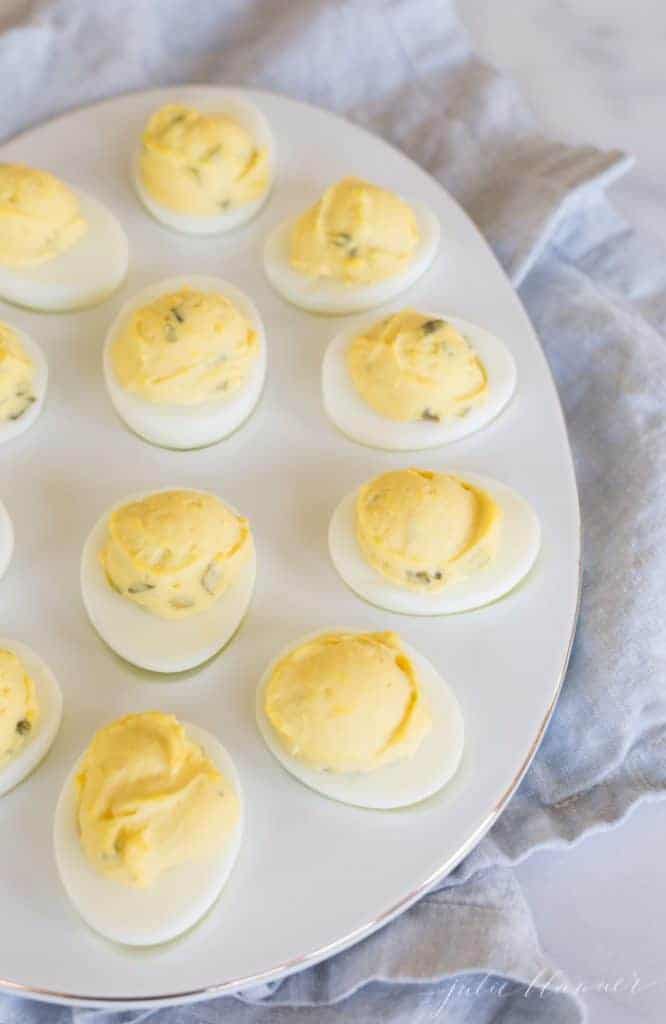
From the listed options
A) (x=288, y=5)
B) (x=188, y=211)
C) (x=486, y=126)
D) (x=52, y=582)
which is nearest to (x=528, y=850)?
(x=52, y=582)

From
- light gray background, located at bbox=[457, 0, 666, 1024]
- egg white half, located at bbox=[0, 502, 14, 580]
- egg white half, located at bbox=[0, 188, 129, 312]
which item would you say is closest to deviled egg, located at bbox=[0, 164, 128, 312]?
egg white half, located at bbox=[0, 188, 129, 312]

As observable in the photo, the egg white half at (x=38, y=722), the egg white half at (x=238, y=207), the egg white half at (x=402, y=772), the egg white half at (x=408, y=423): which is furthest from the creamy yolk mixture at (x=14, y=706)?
the egg white half at (x=238, y=207)

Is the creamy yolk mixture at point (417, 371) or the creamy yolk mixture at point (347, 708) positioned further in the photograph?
the creamy yolk mixture at point (417, 371)

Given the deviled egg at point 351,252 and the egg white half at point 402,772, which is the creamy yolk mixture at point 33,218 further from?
the egg white half at point 402,772

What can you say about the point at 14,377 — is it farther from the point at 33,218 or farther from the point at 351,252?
the point at 351,252

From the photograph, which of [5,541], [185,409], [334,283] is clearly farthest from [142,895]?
[334,283]

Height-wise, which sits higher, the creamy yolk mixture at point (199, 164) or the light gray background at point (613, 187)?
the creamy yolk mixture at point (199, 164)
